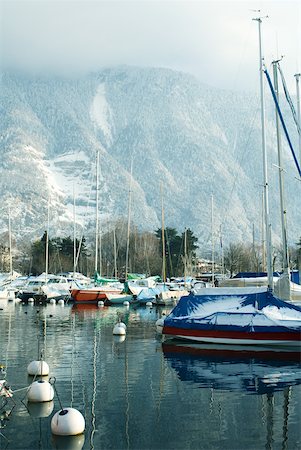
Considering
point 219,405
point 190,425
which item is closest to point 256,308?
point 219,405

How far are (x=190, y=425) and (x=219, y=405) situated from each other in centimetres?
210

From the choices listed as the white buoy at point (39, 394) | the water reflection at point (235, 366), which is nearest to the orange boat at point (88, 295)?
the water reflection at point (235, 366)

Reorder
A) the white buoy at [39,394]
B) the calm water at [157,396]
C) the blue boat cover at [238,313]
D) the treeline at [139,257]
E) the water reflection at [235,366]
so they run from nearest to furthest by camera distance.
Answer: the calm water at [157,396]
the white buoy at [39,394]
the water reflection at [235,366]
the blue boat cover at [238,313]
the treeline at [139,257]

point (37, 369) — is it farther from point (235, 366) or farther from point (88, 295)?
point (88, 295)

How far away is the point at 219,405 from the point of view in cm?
1666

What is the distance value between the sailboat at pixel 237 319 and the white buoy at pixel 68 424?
47.2ft

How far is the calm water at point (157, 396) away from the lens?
13.7 metres

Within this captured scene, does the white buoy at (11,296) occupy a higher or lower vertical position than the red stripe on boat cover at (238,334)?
lower

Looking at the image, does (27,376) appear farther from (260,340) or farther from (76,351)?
(260,340)

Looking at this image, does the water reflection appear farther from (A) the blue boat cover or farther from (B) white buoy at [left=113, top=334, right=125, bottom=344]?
(B) white buoy at [left=113, top=334, right=125, bottom=344]

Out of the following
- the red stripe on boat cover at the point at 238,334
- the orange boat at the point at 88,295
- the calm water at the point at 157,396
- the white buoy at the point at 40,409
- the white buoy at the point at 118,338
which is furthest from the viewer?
the orange boat at the point at 88,295

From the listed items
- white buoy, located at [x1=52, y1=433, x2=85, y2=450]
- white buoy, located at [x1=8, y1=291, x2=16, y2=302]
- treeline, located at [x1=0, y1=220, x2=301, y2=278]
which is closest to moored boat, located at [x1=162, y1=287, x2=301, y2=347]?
A: white buoy, located at [x1=52, y1=433, x2=85, y2=450]

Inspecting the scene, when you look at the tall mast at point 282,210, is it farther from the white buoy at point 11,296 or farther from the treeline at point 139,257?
the treeline at point 139,257

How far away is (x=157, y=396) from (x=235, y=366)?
589 cm
